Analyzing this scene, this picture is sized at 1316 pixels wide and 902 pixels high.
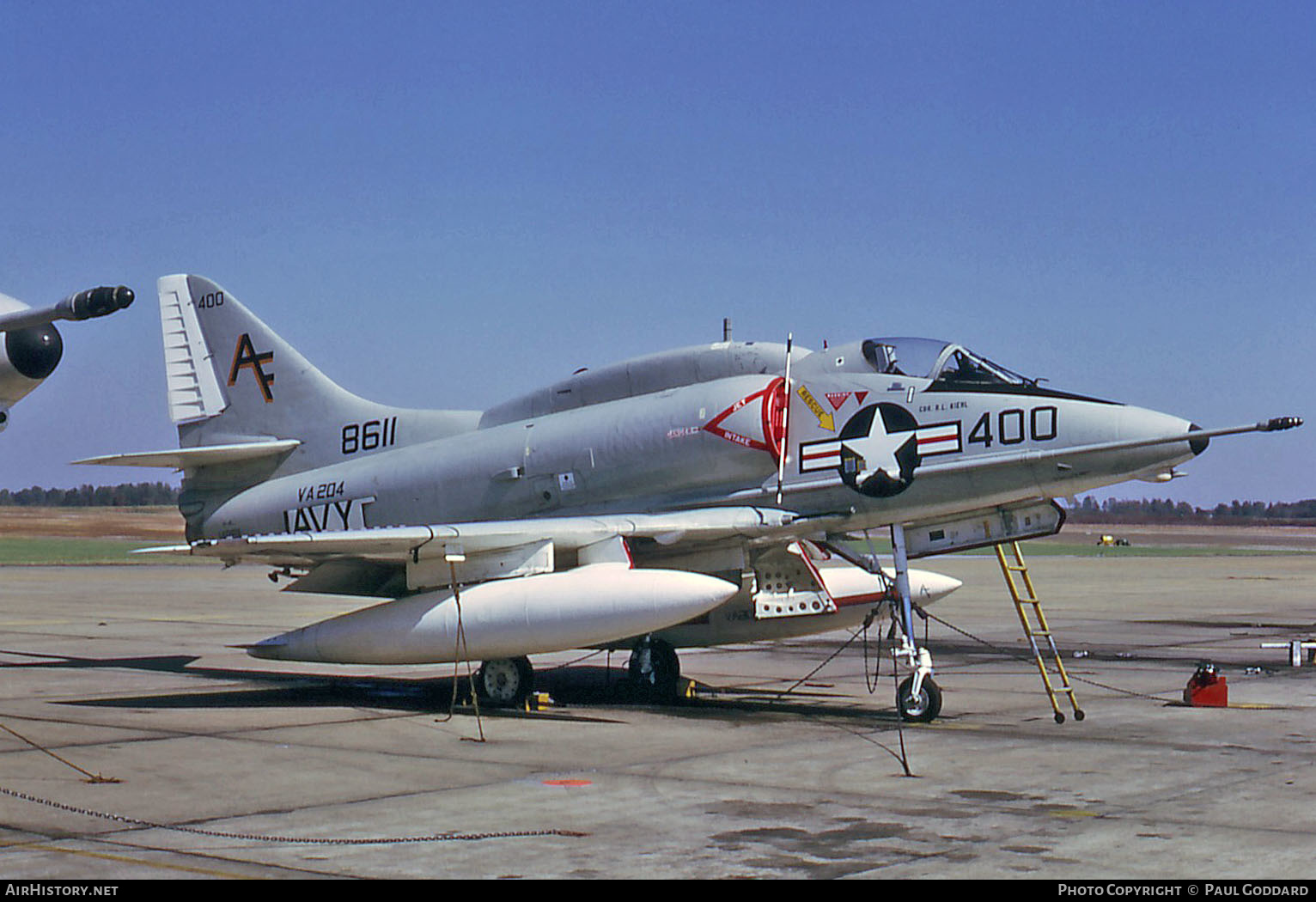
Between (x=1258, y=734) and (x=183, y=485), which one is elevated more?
(x=183, y=485)

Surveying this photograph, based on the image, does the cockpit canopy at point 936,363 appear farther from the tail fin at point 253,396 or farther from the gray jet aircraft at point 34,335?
the gray jet aircraft at point 34,335

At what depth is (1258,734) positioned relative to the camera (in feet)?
42.4

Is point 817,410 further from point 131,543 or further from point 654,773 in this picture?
point 131,543

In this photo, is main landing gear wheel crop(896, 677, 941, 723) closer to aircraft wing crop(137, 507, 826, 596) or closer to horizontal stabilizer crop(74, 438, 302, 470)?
aircraft wing crop(137, 507, 826, 596)

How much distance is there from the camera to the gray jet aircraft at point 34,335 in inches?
275

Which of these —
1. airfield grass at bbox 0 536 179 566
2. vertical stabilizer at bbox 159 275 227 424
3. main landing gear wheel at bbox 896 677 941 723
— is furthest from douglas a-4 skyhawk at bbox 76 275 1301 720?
airfield grass at bbox 0 536 179 566

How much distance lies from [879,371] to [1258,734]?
15.7ft

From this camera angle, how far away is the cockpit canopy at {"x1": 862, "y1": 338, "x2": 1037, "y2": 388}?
14367 mm

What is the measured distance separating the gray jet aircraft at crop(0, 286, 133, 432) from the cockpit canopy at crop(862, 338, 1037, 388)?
8970 millimetres

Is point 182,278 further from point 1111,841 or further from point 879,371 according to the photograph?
point 1111,841

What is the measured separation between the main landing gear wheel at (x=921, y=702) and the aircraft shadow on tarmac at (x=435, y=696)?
311mm

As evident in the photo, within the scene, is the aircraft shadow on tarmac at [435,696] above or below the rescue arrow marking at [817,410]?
below

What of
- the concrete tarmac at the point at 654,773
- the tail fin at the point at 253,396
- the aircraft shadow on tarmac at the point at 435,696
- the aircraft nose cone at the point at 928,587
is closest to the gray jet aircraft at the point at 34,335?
the concrete tarmac at the point at 654,773
